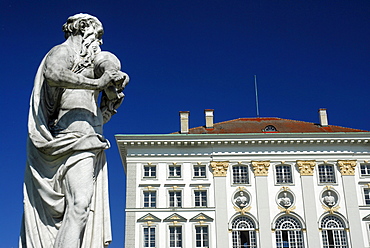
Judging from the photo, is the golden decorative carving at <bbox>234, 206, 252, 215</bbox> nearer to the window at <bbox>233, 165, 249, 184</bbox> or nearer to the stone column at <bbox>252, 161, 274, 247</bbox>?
the stone column at <bbox>252, 161, 274, 247</bbox>

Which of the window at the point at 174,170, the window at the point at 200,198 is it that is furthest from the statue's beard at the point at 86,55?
the window at the point at 174,170

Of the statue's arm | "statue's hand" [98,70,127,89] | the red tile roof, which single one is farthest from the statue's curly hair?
the red tile roof

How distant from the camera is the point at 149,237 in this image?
140ft

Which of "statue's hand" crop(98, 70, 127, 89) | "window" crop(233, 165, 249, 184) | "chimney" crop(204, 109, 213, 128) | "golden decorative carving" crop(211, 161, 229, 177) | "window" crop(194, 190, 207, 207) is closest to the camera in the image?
"statue's hand" crop(98, 70, 127, 89)

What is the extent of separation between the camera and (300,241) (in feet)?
140

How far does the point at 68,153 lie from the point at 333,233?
4227 cm

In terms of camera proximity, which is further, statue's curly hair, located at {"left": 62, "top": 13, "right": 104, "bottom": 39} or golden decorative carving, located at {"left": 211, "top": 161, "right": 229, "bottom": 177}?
golden decorative carving, located at {"left": 211, "top": 161, "right": 229, "bottom": 177}

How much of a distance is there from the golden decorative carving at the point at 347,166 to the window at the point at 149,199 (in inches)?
691

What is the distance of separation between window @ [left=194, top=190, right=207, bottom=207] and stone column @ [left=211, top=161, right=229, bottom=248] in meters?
1.06

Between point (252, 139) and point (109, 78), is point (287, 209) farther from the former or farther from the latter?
point (109, 78)

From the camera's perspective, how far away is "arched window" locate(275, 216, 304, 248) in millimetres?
42594

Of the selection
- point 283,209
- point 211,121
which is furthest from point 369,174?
point 211,121

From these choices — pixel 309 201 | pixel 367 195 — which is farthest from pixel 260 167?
pixel 367 195

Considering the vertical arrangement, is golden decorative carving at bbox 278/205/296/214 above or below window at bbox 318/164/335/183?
below
